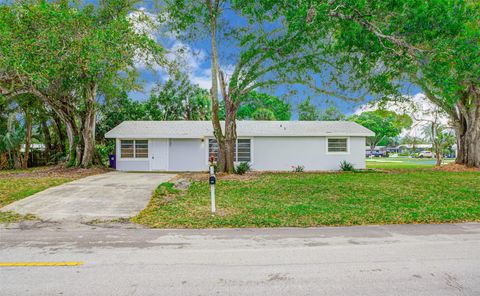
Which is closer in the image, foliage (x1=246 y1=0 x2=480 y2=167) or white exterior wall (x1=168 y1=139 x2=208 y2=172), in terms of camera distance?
foliage (x1=246 y1=0 x2=480 y2=167)

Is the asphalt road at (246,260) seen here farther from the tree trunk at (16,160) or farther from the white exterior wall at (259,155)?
the tree trunk at (16,160)

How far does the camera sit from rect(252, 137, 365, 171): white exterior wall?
2069 cm

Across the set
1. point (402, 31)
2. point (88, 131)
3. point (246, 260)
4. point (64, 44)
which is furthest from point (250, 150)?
point (246, 260)

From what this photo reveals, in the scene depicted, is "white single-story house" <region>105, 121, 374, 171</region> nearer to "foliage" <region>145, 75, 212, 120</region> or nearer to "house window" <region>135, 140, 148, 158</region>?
"house window" <region>135, 140, 148, 158</region>

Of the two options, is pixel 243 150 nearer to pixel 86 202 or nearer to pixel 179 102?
pixel 86 202

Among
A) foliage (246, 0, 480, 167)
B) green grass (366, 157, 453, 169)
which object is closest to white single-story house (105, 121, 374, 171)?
green grass (366, 157, 453, 169)

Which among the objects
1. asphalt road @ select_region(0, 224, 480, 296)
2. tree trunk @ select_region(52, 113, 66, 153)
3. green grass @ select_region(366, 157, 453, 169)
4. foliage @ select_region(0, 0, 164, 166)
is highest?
foliage @ select_region(0, 0, 164, 166)

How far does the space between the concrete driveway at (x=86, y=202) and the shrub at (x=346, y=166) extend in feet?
40.6

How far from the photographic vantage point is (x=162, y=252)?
512 cm

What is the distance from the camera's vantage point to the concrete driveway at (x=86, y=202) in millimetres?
8087

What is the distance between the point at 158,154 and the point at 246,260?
16.8m

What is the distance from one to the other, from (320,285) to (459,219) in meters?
5.49

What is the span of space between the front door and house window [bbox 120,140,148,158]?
40 centimetres

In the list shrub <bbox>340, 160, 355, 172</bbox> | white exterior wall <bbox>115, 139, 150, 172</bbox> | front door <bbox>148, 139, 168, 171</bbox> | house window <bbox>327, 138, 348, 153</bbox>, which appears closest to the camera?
shrub <bbox>340, 160, 355, 172</bbox>
